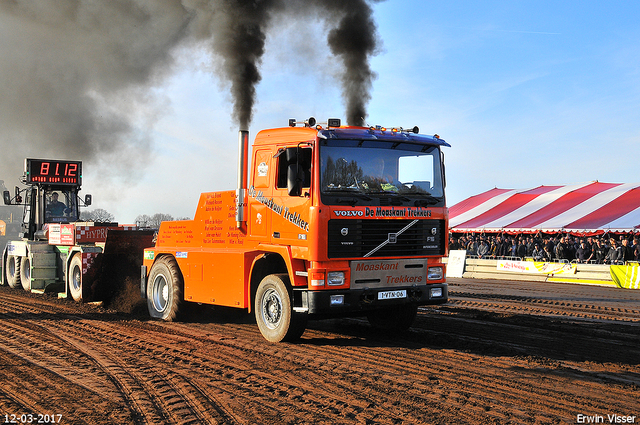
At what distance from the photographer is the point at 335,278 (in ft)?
24.9

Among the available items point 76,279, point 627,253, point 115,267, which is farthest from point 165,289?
point 627,253

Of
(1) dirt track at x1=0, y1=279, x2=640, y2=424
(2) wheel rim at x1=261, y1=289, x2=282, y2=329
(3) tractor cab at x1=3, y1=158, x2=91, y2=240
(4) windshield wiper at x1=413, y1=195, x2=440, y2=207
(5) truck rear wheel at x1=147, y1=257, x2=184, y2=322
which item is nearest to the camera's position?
(1) dirt track at x1=0, y1=279, x2=640, y2=424

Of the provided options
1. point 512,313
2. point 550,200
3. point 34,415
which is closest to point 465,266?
point 550,200

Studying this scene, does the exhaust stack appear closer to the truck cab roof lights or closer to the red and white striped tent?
the truck cab roof lights

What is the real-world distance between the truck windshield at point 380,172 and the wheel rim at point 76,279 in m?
8.08

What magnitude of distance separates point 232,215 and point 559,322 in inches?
241

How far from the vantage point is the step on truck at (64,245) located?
1302cm

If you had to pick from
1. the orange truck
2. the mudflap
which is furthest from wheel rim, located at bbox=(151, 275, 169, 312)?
the mudflap

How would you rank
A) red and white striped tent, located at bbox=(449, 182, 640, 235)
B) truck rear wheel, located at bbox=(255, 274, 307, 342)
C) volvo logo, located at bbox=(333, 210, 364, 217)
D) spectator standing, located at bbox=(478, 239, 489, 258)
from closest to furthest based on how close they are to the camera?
volvo logo, located at bbox=(333, 210, 364, 217)
truck rear wheel, located at bbox=(255, 274, 307, 342)
red and white striped tent, located at bbox=(449, 182, 640, 235)
spectator standing, located at bbox=(478, 239, 489, 258)

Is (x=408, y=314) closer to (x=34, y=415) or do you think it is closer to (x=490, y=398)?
(x=490, y=398)

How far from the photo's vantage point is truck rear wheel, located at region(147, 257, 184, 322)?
1030 cm

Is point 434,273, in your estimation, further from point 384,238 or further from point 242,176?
point 242,176

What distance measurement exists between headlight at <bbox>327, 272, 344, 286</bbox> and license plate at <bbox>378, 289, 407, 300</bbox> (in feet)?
2.14

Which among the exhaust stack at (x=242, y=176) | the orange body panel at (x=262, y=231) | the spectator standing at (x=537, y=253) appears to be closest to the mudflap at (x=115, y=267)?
the orange body panel at (x=262, y=231)
